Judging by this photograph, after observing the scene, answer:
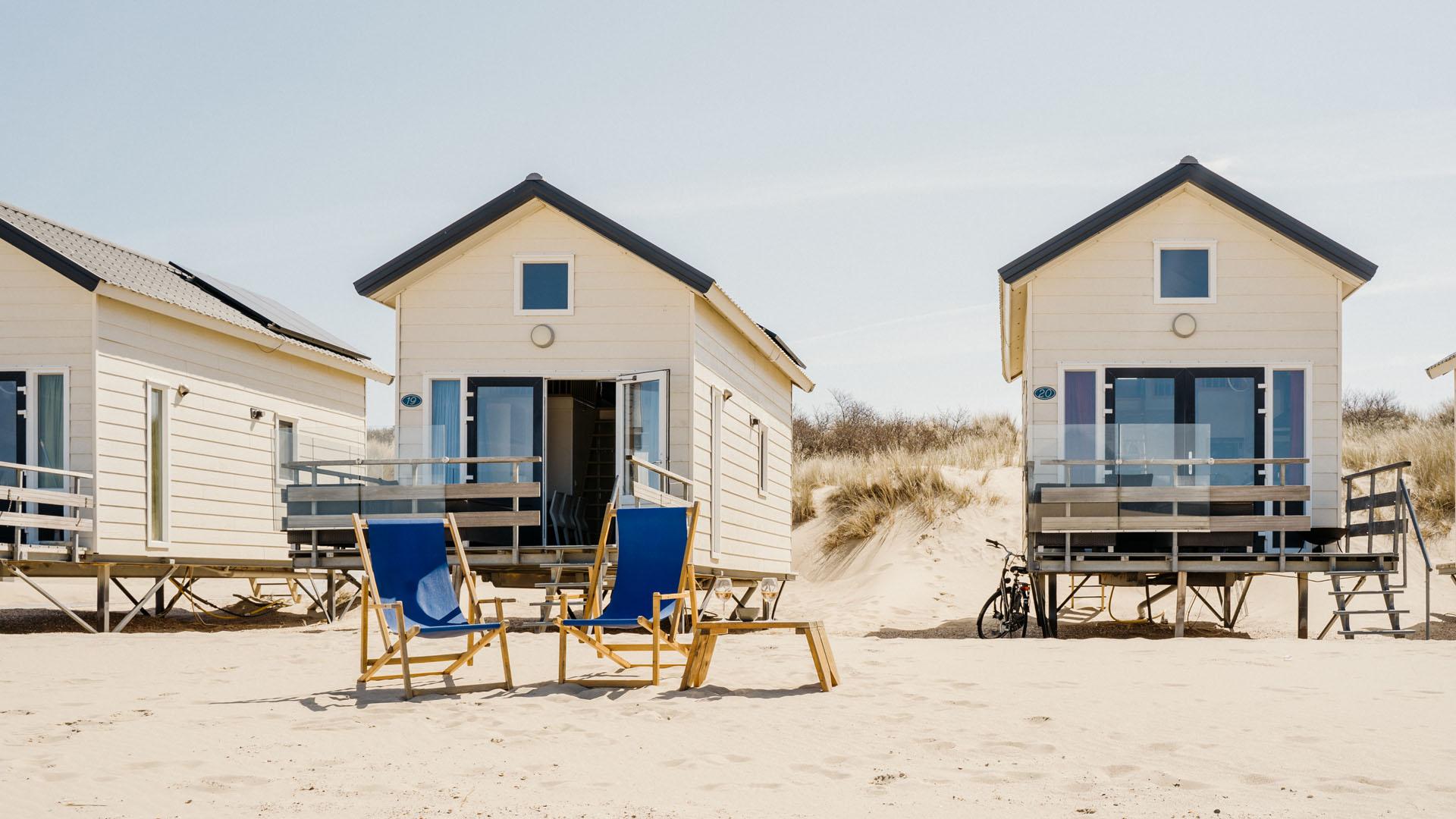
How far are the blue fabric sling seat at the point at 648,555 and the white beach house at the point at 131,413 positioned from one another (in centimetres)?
571

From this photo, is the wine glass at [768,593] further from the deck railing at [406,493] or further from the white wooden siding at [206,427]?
the white wooden siding at [206,427]

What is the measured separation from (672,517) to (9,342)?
9.03 meters

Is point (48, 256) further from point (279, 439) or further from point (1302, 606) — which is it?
point (1302, 606)

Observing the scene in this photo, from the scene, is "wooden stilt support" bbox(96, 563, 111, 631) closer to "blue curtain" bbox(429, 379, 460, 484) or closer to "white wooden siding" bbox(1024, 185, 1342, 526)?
"blue curtain" bbox(429, 379, 460, 484)

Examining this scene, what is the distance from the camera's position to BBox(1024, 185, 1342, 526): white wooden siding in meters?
15.0

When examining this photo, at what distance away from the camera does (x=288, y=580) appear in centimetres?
1948

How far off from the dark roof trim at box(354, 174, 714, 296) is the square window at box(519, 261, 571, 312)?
57 cm

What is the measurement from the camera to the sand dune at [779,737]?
5922 millimetres

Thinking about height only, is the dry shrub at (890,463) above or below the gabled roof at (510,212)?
below

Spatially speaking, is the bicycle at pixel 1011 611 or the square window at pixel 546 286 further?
the square window at pixel 546 286

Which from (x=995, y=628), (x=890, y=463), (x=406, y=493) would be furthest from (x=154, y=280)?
(x=890, y=463)

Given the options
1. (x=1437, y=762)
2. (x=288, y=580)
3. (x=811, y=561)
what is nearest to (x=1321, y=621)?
(x=811, y=561)

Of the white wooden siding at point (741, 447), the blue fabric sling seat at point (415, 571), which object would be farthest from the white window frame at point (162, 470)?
the blue fabric sling seat at point (415, 571)

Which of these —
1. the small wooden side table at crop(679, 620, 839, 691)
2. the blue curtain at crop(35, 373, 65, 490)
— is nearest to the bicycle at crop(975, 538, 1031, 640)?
the small wooden side table at crop(679, 620, 839, 691)
